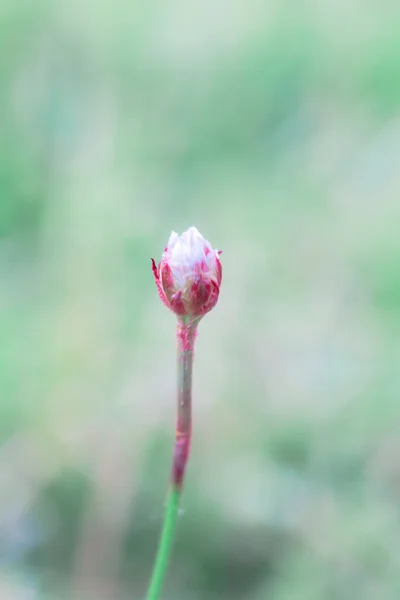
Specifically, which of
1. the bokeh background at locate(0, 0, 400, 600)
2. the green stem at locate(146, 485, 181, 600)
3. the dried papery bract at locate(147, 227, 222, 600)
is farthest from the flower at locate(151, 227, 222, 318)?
the bokeh background at locate(0, 0, 400, 600)

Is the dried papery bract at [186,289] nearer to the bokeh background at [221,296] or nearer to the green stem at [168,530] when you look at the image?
the green stem at [168,530]

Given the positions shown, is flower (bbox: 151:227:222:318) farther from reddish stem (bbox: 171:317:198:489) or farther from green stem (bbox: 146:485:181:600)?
green stem (bbox: 146:485:181:600)

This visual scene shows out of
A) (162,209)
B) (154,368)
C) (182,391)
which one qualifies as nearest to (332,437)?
(154,368)

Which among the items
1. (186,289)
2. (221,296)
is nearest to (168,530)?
(186,289)

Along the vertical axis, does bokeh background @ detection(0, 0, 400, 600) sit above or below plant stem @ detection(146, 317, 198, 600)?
above

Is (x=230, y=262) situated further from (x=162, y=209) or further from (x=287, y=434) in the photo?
(x=287, y=434)

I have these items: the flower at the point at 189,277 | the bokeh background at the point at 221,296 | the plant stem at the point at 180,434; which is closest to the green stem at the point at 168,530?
the plant stem at the point at 180,434
